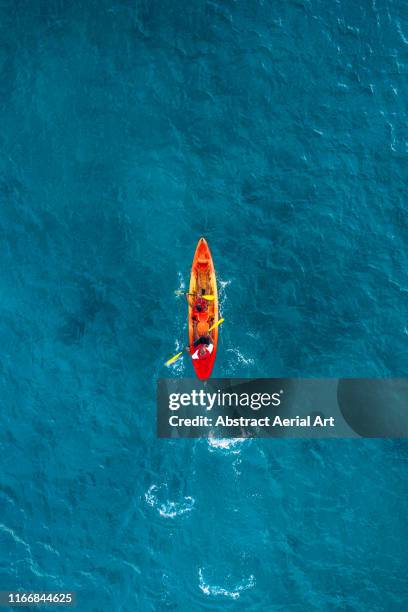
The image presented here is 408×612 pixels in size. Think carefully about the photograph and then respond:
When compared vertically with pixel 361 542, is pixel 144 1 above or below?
above

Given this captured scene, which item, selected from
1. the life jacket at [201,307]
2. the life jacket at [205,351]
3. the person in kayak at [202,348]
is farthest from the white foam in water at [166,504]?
the life jacket at [201,307]

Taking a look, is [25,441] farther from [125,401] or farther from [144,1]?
[144,1]

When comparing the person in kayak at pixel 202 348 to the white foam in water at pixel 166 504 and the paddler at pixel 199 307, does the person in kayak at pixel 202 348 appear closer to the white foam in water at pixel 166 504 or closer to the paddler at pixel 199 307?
the paddler at pixel 199 307

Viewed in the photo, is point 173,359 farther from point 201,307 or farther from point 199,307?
point 201,307

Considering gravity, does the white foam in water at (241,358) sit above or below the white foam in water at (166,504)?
above

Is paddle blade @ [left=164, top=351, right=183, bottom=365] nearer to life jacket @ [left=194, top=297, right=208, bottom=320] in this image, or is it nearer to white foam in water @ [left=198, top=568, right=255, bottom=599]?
life jacket @ [left=194, top=297, right=208, bottom=320]

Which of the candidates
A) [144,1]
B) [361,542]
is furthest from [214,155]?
[361,542]

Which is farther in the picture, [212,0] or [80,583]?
[212,0]
